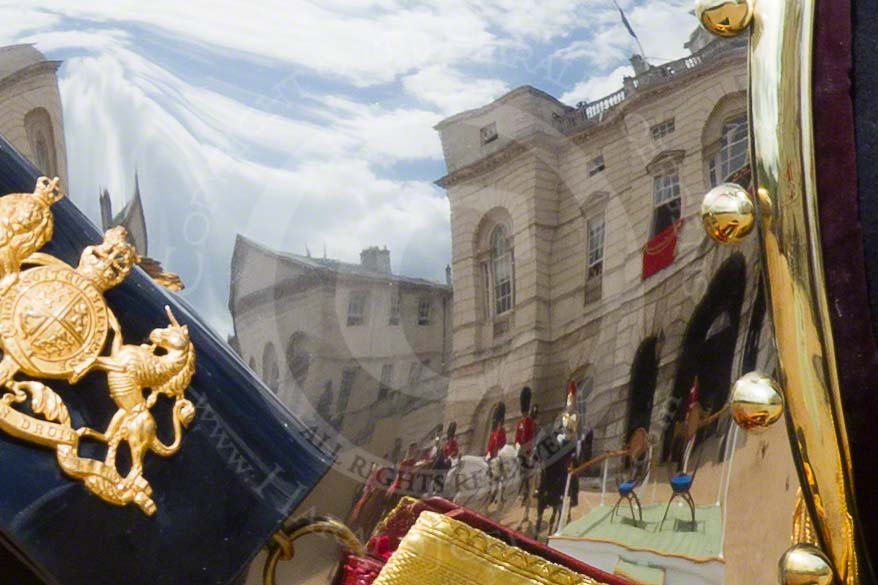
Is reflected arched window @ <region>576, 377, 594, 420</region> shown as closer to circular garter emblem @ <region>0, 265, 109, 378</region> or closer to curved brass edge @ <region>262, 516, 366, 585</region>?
curved brass edge @ <region>262, 516, 366, 585</region>

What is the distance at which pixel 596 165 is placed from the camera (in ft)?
2.47

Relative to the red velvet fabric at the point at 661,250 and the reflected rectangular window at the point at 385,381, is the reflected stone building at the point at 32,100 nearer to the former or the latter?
the reflected rectangular window at the point at 385,381

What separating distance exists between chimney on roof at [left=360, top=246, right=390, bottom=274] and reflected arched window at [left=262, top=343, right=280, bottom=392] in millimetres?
83

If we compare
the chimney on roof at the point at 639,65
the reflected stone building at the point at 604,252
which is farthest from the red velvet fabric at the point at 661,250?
the chimney on roof at the point at 639,65

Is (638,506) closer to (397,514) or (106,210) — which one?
(397,514)

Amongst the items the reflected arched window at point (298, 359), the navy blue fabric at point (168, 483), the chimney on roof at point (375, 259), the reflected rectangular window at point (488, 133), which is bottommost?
the navy blue fabric at point (168, 483)

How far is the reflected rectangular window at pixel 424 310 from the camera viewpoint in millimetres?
752

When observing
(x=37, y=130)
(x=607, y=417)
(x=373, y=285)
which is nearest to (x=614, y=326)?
(x=607, y=417)

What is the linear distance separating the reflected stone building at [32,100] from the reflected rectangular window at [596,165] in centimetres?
34

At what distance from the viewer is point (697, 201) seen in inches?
28.4

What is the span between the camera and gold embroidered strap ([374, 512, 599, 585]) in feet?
1.90

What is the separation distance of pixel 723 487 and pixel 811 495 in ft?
0.87

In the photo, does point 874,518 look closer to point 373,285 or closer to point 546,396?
point 546,396

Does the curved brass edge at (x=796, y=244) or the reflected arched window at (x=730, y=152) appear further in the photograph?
the reflected arched window at (x=730, y=152)
